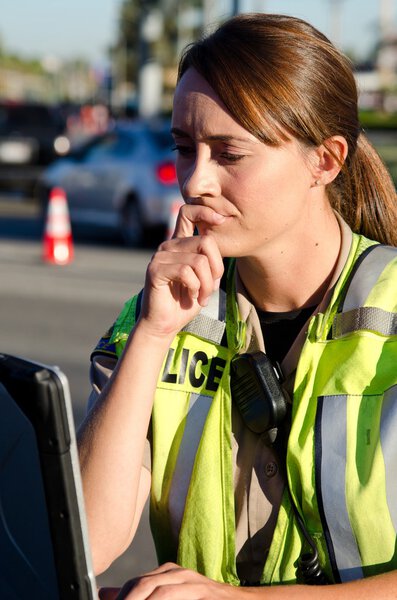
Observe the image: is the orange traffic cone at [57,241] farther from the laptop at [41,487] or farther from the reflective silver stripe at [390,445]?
the laptop at [41,487]

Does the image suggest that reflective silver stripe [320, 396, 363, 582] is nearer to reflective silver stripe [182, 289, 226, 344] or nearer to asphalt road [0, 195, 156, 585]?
reflective silver stripe [182, 289, 226, 344]

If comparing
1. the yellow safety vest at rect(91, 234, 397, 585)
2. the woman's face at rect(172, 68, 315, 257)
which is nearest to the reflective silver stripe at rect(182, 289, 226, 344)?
the yellow safety vest at rect(91, 234, 397, 585)

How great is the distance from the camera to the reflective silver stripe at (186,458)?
7.34ft

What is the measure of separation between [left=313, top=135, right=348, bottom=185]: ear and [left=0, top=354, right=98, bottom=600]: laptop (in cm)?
99

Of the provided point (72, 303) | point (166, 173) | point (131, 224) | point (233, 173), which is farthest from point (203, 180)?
point (131, 224)

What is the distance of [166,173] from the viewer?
14.6 m

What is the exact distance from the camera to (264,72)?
89.3 inches

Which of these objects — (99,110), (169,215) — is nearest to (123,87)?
(99,110)

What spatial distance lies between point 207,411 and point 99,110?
5804 cm

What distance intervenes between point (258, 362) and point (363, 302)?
0.72 ft

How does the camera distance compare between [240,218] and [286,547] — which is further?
[240,218]

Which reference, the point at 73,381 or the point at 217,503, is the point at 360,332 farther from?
the point at 73,381

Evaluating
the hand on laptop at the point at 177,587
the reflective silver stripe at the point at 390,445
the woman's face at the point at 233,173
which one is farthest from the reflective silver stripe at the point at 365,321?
the hand on laptop at the point at 177,587

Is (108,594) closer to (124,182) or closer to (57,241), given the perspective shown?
(57,241)
